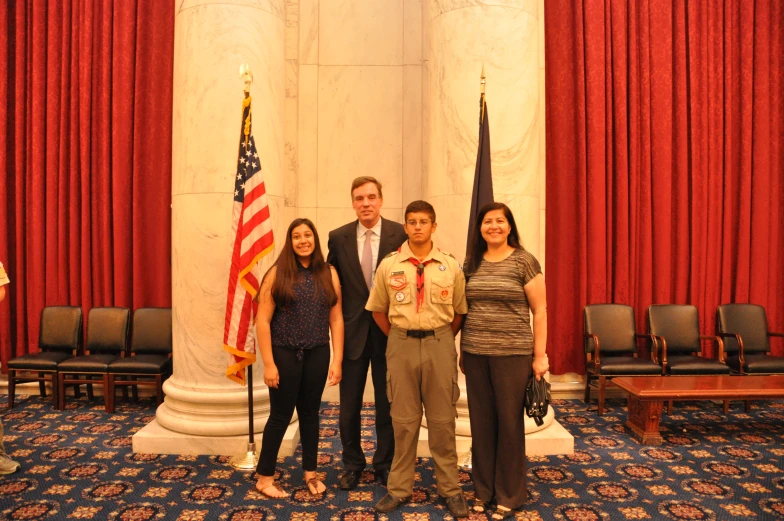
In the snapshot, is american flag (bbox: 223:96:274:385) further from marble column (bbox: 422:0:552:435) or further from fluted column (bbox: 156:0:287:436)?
marble column (bbox: 422:0:552:435)

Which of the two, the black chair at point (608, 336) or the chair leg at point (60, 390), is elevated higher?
the black chair at point (608, 336)

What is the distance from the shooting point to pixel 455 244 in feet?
13.7

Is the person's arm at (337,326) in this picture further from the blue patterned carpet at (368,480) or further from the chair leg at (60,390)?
the chair leg at (60,390)

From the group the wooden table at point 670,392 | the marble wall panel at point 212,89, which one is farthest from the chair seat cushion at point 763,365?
the marble wall panel at point 212,89

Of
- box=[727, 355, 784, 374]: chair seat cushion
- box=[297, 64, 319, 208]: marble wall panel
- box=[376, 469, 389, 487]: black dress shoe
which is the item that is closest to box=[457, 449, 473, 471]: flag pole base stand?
box=[376, 469, 389, 487]: black dress shoe

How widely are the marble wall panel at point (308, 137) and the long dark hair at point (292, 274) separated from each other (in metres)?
2.39

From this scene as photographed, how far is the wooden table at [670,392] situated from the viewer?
4.20 metres

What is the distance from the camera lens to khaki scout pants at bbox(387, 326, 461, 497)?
9.80 feet

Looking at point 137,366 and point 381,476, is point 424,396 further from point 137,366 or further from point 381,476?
point 137,366

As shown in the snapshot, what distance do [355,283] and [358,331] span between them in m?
0.30

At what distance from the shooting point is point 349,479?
3379 mm

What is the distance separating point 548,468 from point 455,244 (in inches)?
69.1

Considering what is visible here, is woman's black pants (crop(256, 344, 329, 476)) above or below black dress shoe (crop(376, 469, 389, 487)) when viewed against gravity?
above

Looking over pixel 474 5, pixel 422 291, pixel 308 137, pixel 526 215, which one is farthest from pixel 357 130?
pixel 422 291
